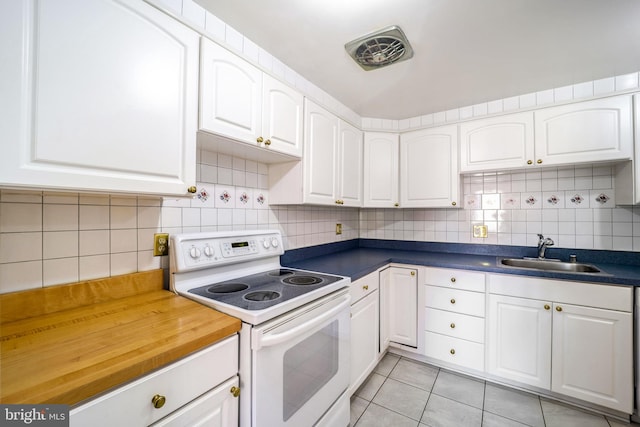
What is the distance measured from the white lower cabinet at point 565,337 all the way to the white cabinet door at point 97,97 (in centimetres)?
215

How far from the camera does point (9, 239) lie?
93cm

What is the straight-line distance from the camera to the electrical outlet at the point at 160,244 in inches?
51.0

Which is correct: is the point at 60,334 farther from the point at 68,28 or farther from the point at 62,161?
the point at 68,28

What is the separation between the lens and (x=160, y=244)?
131 cm

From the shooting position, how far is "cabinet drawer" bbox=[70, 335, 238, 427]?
0.63 meters

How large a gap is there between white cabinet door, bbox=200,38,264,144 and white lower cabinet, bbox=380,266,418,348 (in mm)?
1466

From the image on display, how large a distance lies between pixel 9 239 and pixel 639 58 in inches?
128

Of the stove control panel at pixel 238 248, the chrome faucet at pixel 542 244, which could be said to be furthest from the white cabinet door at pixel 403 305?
the stove control panel at pixel 238 248

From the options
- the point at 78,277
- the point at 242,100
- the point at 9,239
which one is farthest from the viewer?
the point at 242,100

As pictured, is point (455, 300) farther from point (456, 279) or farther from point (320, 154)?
point (320, 154)

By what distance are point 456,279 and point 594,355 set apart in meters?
0.83

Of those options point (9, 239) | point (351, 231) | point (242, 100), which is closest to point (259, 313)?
point (9, 239)

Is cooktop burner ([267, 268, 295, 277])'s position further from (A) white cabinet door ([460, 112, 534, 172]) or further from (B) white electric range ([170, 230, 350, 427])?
(A) white cabinet door ([460, 112, 534, 172])

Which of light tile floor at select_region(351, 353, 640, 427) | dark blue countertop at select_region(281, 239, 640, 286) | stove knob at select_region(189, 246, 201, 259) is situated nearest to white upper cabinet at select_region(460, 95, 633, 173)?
dark blue countertop at select_region(281, 239, 640, 286)
